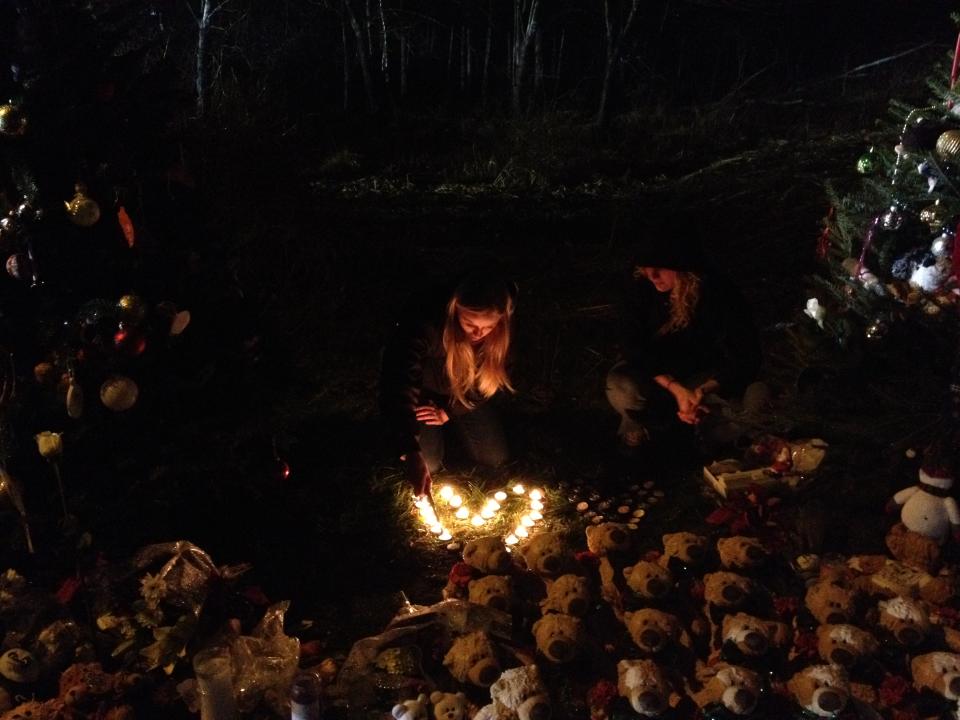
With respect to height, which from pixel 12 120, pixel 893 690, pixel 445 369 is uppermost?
pixel 12 120

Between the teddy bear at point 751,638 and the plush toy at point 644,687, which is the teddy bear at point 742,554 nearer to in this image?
the teddy bear at point 751,638

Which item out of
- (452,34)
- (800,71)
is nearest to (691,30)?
(800,71)

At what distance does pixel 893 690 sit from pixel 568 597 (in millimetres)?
985

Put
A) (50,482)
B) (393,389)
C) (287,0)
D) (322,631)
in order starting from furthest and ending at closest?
1. (287,0)
2. (393,389)
3. (322,631)
4. (50,482)

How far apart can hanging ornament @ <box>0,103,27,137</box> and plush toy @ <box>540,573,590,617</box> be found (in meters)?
2.11

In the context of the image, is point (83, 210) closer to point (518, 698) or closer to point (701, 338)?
point (518, 698)

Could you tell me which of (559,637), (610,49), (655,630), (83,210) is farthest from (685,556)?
(610,49)

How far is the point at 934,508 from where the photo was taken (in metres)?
2.91

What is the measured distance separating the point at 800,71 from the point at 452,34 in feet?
24.3

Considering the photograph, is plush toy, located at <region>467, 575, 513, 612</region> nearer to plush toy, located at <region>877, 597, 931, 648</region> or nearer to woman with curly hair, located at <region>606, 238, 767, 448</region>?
plush toy, located at <region>877, 597, 931, 648</region>

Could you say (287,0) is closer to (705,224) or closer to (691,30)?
(691,30)

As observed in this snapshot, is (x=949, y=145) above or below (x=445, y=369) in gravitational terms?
above

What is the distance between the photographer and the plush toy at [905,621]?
2.50 meters

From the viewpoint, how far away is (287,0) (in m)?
15.7
